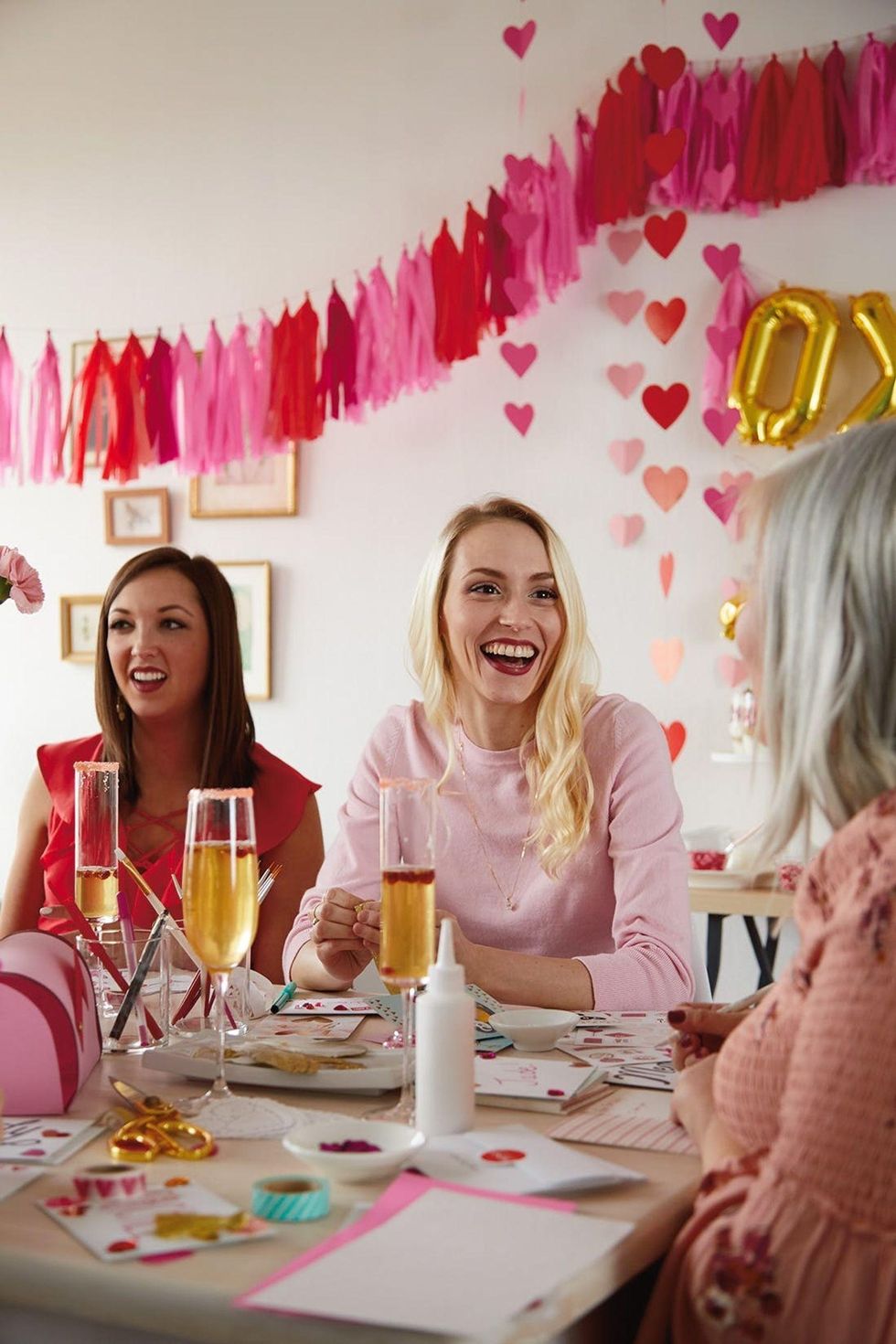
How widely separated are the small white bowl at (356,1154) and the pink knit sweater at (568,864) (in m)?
0.91

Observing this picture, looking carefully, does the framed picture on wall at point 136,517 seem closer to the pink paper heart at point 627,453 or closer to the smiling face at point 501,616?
the pink paper heart at point 627,453

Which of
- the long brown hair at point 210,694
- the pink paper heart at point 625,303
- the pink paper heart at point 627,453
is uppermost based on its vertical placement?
the pink paper heart at point 625,303

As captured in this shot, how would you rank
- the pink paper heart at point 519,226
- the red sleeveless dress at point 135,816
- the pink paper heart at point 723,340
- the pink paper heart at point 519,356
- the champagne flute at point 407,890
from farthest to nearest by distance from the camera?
1. the pink paper heart at point 519,356
2. the pink paper heart at point 519,226
3. the pink paper heart at point 723,340
4. the red sleeveless dress at point 135,816
5. the champagne flute at point 407,890

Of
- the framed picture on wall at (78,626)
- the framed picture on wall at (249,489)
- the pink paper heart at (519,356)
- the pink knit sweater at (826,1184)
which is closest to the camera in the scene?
the pink knit sweater at (826,1184)

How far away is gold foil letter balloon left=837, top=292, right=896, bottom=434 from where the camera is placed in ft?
11.8

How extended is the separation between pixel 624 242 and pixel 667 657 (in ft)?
3.89

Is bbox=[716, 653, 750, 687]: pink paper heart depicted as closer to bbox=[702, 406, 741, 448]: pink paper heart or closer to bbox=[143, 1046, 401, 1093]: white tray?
bbox=[702, 406, 741, 448]: pink paper heart

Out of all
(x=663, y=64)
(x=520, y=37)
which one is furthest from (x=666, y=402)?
(x=520, y=37)

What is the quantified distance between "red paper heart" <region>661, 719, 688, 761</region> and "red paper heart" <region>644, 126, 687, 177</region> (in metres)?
1.52

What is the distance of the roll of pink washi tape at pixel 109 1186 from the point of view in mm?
1045

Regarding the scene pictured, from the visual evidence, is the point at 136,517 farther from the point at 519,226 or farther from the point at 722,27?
the point at 722,27

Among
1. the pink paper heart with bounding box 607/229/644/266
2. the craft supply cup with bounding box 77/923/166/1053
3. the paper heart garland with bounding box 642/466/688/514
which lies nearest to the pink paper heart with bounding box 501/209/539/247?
the pink paper heart with bounding box 607/229/644/266

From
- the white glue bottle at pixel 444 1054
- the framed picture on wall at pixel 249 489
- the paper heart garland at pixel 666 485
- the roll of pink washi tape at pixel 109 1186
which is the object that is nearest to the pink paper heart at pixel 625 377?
the paper heart garland at pixel 666 485

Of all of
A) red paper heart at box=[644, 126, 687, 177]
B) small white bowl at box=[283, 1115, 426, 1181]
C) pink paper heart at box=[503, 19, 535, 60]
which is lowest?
small white bowl at box=[283, 1115, 426, 1181]
